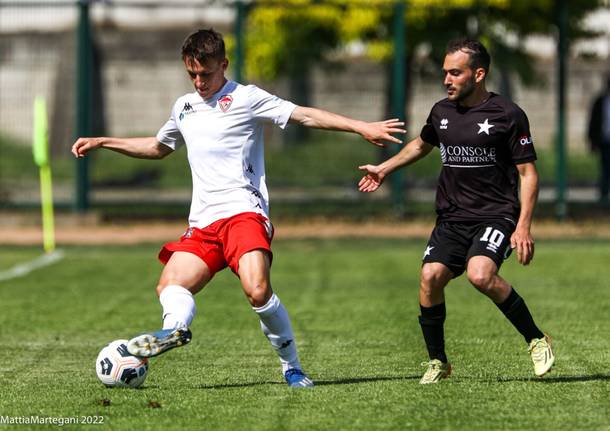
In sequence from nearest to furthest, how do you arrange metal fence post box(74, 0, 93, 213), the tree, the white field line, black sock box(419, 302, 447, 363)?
black sock box(419, 302, 447, 363) → the white field line → metal fence post box(74, 0, 93, 213) → the tree

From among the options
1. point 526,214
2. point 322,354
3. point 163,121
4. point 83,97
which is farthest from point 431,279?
point 163,121

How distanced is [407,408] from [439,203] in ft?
5.38

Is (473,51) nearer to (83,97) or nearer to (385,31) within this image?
(83,97)

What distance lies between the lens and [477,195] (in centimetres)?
766

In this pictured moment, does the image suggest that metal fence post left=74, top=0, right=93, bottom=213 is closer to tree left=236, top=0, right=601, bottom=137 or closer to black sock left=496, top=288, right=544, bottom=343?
tree left=236, top=0, right=601, bottom=137

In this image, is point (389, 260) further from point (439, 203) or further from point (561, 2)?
point (439, 203)

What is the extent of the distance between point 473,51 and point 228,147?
1.52 meters

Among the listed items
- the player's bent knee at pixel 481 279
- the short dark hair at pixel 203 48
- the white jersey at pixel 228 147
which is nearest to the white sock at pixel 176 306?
the white jersey at pixel 228 147

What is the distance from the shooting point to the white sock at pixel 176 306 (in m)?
7.11

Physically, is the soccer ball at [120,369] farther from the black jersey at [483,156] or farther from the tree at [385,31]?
the tree at [385,31]

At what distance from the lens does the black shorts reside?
7496mm

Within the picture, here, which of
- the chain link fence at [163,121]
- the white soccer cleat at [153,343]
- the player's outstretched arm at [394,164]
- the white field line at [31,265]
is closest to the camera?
the white soccer cleat at [153,343]

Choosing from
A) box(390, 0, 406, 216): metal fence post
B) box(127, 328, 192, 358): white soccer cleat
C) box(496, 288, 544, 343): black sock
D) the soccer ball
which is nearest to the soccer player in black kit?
box(496, 288, 544, 343): black sock

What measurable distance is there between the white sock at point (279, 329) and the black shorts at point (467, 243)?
2.95ft
